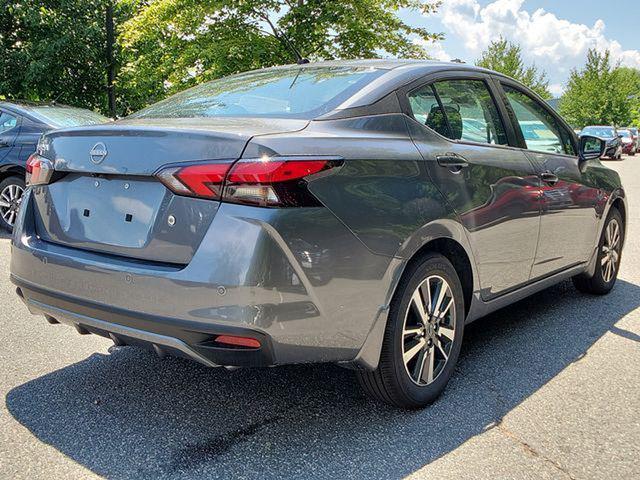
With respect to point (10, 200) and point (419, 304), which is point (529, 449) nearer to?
point (419, 304)

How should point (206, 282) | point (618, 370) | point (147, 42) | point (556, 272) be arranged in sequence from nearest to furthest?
point (206, 282)
point (618, 370)
point (556, 272)
point (147, 42)

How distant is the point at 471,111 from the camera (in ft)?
12.0

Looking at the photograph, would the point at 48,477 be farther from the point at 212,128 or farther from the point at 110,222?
the point at 212,128

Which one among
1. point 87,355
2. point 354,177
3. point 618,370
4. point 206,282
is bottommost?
point 87,355

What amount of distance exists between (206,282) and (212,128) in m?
0.64

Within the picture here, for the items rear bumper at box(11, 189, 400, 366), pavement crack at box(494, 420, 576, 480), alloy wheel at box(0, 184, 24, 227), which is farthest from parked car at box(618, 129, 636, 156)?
rear bumper at box(11, 189, 400, 366)

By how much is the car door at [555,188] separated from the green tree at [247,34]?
940 centimetres

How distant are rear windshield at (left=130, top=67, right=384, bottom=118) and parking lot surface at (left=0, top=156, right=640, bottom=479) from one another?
54.5 inches

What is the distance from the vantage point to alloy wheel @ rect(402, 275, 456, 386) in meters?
2.95

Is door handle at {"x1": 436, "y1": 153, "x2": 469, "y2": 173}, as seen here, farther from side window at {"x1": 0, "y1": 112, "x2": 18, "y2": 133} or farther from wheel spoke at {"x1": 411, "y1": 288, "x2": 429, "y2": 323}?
side window at {"x1": 0, "y1": 112, "x2": 18, "y2": 133}

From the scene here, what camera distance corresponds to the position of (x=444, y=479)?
2451 mm

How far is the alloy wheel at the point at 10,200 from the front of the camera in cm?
767

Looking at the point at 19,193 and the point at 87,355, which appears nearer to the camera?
the point at 87,355

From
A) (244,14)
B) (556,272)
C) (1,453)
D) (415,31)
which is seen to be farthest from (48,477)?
(415,31)
